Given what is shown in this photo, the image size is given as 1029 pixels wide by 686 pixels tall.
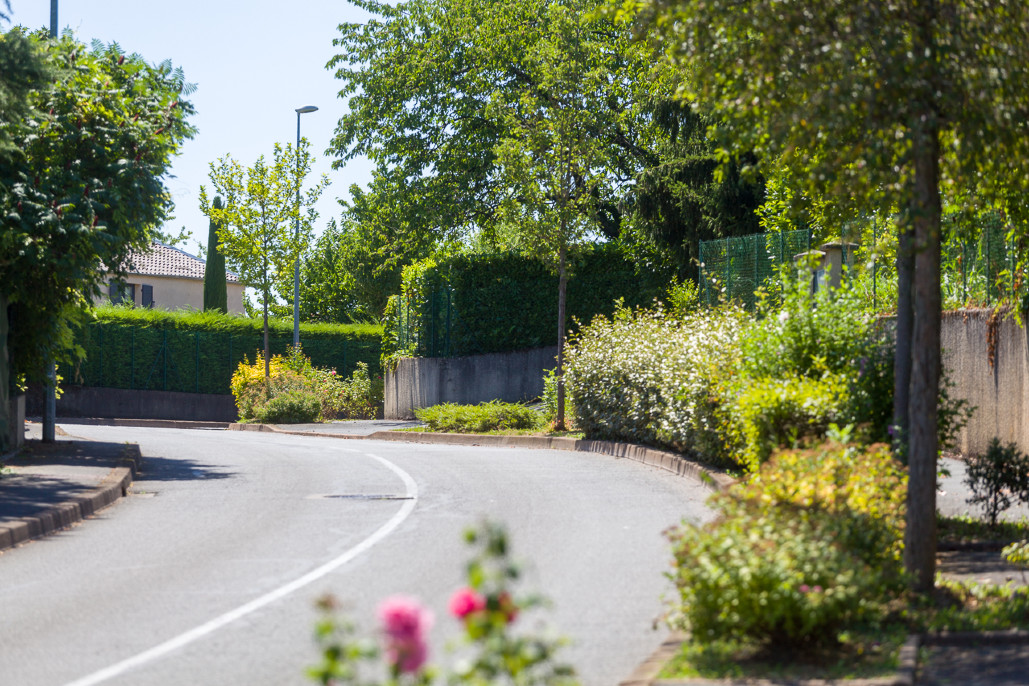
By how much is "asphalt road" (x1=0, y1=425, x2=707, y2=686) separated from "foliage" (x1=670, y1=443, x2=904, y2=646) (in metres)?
0.61

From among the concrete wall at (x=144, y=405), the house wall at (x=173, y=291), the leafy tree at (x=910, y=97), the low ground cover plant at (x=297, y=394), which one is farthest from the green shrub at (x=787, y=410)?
the house wall at (x=173, y=291)

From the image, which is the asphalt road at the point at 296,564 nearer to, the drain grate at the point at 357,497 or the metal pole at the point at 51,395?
the drain grate at the point at 357,497

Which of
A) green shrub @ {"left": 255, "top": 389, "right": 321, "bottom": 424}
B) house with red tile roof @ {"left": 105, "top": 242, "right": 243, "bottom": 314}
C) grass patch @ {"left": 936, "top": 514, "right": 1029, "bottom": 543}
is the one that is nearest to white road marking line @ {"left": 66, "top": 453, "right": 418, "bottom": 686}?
grass patch @ {"left": 936, "top": 514, "right": 1029, "bottom": 543}

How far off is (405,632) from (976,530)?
24.6ft

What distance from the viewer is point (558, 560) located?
349 inches

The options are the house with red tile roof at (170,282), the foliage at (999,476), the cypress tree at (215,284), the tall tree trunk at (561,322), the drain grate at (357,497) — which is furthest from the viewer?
the house with red tile roof at (170,282)

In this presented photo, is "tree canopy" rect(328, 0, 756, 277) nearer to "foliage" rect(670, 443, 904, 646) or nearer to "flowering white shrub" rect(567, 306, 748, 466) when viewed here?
"flowering white shrub" rect(567, 306, 748, 466)

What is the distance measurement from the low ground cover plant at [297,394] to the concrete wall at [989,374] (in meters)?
20.3

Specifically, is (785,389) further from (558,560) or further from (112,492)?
(112,492)

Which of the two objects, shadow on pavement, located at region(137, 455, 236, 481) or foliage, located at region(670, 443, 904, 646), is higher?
foliage, located at region(670, 443, 904, 646)

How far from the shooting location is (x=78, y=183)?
1661 centimetres

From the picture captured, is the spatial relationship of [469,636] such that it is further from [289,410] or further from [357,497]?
[289,410]

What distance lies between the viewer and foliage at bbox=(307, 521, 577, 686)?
287 cm

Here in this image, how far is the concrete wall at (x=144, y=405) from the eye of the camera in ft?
119
